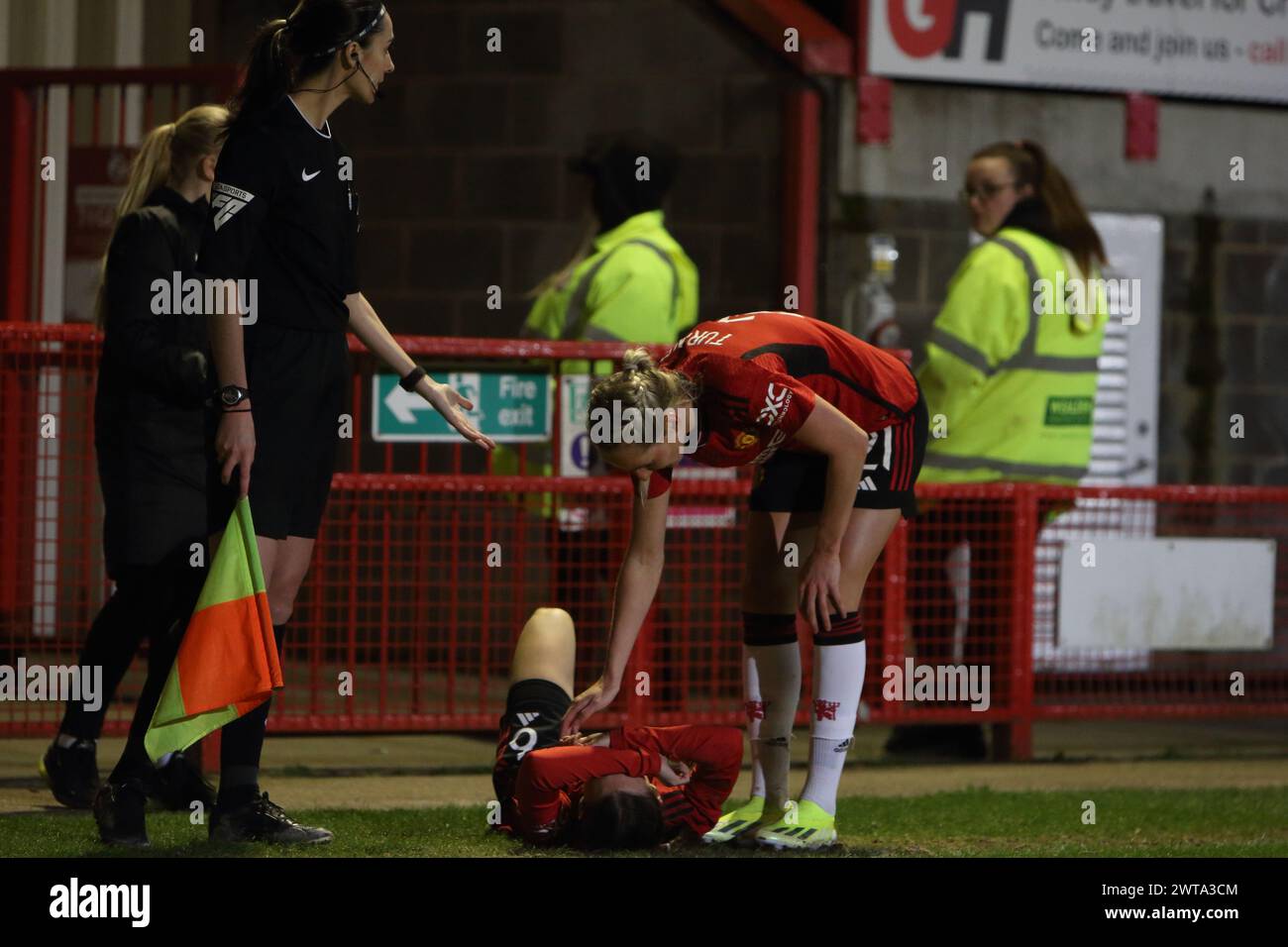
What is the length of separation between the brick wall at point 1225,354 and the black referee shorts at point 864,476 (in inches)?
204

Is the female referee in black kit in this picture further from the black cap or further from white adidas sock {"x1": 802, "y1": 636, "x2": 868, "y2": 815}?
the black cap

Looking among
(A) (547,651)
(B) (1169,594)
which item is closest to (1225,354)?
(B) (1169,594)

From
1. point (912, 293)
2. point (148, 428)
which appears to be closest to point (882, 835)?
point (148, 428)

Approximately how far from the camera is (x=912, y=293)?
1027 centimetres

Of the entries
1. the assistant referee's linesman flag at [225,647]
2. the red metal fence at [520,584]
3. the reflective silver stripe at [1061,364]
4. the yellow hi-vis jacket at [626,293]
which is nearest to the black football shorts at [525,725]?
the assistant referee's linesman flag at [225,647]

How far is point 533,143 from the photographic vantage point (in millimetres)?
10250

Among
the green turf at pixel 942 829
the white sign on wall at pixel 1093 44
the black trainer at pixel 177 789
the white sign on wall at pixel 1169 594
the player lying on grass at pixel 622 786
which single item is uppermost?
the white sign on wall at pixel 1093 44

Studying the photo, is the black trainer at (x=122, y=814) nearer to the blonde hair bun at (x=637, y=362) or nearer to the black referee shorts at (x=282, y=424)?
the black referee shorts at (x=282, y=424)

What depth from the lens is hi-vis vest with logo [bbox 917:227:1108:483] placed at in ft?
26.9

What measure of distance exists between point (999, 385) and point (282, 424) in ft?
11.7

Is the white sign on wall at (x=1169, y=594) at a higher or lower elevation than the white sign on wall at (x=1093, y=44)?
lower

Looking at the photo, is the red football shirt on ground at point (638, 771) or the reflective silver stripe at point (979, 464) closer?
the red football shirt on ground at point (638, 771)

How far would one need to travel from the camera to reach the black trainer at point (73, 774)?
248 inches

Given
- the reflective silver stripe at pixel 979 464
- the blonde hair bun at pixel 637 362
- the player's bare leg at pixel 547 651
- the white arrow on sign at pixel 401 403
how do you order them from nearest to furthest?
the blonde hair bun at pixel 637 362
the player's bare leg at pixel 547 651
the white arrow on sign at pixel 401 403
the reflective silver stripe at pixel 979 464
